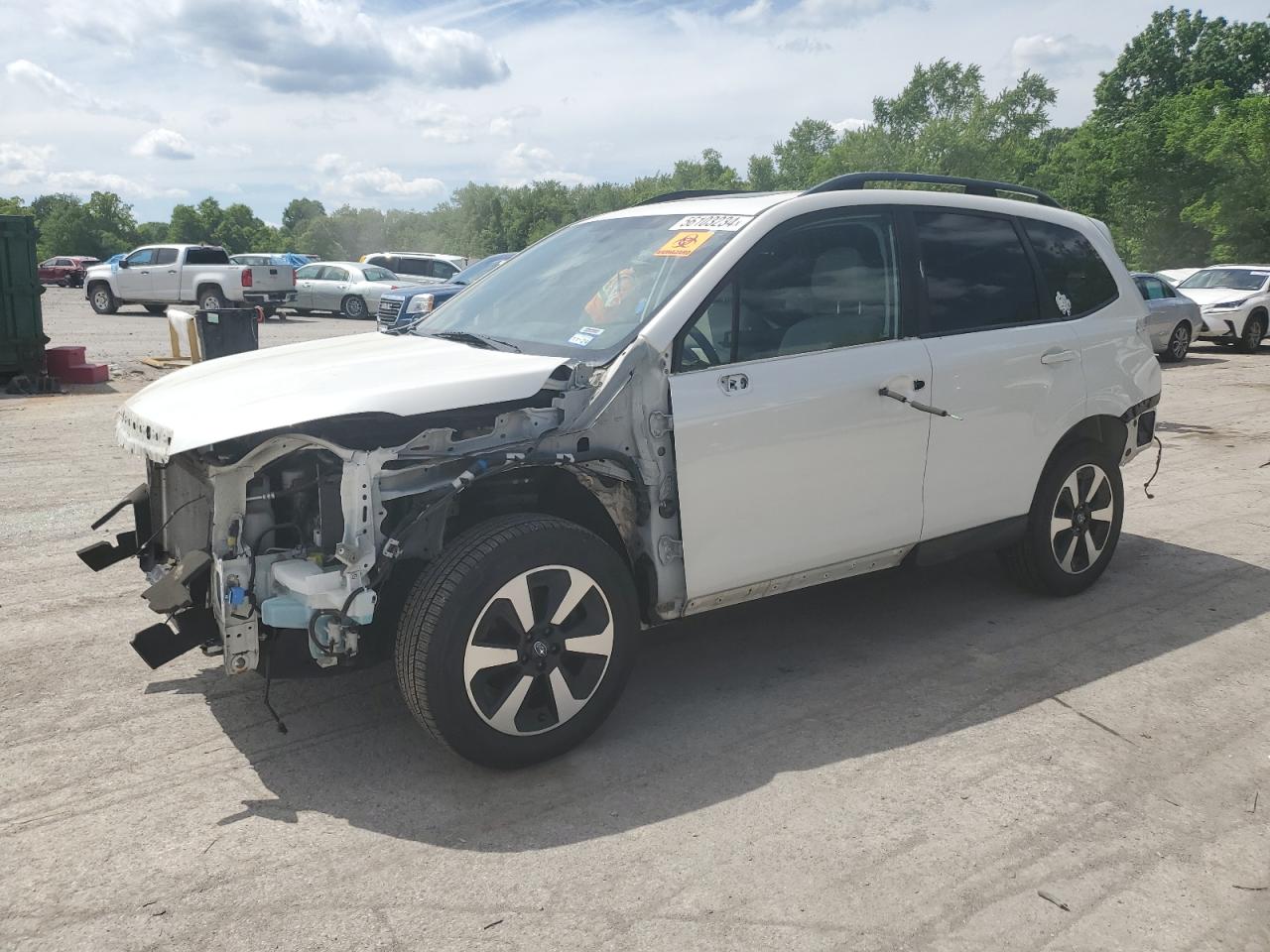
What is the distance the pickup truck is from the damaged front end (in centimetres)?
2367

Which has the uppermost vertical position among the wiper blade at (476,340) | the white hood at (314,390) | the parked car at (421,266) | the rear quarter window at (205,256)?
the rear quarter window at (205,256)

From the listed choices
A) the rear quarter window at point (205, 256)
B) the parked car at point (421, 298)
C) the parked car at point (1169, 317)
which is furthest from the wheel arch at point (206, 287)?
the parked car at point (1169, 317)

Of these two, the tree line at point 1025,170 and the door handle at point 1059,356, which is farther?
the tree line at point 1025,170

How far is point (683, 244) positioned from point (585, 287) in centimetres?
44

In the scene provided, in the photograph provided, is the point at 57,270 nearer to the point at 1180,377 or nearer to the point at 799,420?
the point at 1180,377

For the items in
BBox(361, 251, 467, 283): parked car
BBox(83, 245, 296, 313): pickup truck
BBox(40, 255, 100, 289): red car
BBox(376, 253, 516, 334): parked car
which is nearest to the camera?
BBox(376, 253, 516, 334): parked car

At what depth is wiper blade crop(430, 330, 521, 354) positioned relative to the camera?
4.14 metres

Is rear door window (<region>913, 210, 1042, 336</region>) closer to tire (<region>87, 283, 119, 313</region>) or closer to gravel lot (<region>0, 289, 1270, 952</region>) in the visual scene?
gravel lot (<region>0, 289, 1270, 952</region>)

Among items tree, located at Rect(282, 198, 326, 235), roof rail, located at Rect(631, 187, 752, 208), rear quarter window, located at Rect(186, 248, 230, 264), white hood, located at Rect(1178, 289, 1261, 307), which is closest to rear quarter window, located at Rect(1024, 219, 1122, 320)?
roof rail, located at Rect(631, 187, 752, 208)

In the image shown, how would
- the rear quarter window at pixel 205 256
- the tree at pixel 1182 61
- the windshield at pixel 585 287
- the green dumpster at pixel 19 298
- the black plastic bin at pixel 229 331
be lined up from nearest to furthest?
the windshield at pixel 585 287 < the black plastic bin at pixel 229 331 < the green dumpster at pixel 19 298 < the rear quarter window at pixel 205 256 < the tree at pixel 1182 61

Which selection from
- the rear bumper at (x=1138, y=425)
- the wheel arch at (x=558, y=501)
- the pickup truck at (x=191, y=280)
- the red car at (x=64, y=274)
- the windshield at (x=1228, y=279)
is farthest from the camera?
the red car at (x=64, y=274)

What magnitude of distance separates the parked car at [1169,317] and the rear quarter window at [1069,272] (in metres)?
13.7

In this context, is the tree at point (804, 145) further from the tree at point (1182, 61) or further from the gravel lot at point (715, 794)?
the gravel lot at point (715, 794)

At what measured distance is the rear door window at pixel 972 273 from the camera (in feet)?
15.2
